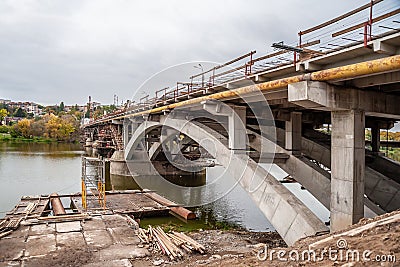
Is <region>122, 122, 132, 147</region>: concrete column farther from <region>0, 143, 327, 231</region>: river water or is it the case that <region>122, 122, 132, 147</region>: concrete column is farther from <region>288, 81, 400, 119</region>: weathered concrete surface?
<region>288, 81, 400, 119</region>: weathered concrete surface

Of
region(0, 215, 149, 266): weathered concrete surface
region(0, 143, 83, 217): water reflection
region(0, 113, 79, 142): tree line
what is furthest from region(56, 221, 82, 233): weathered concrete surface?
region(0, 113, 79, 142): tree line

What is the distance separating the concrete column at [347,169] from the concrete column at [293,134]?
13.5 ft

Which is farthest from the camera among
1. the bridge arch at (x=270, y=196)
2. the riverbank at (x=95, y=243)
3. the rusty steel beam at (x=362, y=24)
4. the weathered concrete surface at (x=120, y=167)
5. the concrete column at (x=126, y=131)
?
the concrete column at (x=126, y=131)

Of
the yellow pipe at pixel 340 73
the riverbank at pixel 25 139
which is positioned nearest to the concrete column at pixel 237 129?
the yellow pipe at pixel 340 73

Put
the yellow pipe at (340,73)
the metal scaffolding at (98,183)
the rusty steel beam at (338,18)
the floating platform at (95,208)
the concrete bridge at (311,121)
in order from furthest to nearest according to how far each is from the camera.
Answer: the metal scaffolding at (98,183) → the floating platform at (95,208) → the concrete bridge at (311,121) → the rusty steel beam at (338,18) → the yellow pipe at (340,73)

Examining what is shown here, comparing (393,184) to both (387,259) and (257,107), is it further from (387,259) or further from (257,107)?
(387,259)

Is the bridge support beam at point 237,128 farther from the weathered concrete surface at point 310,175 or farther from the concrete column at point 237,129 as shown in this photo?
the weathered concrete surface at point 310,175

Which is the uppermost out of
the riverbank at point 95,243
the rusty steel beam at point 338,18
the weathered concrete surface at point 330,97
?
the rusty steel beam at point 338,18

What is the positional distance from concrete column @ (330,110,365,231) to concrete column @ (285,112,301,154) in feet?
13.5

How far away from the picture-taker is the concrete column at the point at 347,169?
8.45 m

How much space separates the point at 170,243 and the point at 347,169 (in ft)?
16.4

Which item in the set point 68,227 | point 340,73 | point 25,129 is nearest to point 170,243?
point 68,227

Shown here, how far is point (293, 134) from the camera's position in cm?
1338

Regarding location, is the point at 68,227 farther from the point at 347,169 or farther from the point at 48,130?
the point at 48,130
